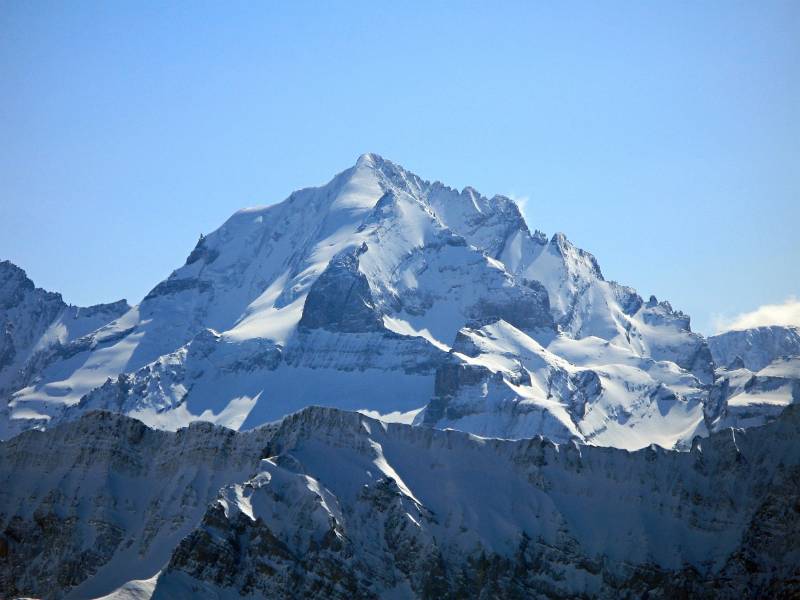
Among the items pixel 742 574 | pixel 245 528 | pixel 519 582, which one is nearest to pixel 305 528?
pixel 245 528

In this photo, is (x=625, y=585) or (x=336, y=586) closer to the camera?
(x=336, y=586)

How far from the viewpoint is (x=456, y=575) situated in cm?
19375

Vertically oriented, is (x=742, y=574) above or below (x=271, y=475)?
below

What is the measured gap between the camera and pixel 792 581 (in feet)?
607

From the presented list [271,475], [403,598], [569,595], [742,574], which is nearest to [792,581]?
[742,574]

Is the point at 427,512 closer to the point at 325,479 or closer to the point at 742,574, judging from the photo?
the point at 325,479

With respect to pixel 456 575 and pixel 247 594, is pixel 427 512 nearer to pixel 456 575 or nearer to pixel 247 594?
pixel 456 575

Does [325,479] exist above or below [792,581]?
above

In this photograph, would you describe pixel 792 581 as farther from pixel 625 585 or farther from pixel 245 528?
pixel 245 528

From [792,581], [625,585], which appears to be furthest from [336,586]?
[792,581]

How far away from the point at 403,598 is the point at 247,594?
18287 millimetres

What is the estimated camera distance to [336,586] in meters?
184

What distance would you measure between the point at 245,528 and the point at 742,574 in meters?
53.7

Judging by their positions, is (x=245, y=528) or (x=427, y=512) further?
(x=427, y=512)
